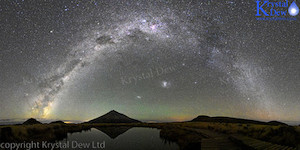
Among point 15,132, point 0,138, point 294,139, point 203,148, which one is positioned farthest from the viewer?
point 15,132

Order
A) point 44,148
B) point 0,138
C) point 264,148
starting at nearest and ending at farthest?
point 264,148 → point 0,138 → point 44,148

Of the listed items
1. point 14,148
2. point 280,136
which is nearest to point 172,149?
point 280,136

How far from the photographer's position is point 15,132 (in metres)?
15.1

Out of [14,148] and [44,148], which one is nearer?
[14,148]

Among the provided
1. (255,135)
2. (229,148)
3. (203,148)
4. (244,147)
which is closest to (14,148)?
(203,148)

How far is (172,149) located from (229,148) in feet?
19.8

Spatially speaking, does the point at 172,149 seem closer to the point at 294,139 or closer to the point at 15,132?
the point at 294,139

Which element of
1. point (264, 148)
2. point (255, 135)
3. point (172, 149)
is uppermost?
point (264, 148)

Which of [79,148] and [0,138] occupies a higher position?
[0,138]

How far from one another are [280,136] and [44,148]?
18237 mm

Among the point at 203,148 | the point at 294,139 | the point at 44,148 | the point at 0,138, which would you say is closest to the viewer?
the point at 203,148

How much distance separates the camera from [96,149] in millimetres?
15406

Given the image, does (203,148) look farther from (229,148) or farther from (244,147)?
(244,147)

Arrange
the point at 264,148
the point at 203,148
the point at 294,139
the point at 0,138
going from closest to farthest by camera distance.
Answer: the point at 264,148 < the point at 203,148 < the point at 294,139 < the point at 0,138
